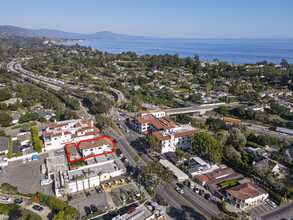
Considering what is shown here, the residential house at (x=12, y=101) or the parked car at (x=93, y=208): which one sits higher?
the residential house at (x=12, y=101)

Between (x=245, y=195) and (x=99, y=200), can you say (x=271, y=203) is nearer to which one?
(x=245, y=195)

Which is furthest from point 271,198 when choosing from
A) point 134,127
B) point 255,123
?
point 255,123

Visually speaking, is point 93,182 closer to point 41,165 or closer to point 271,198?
point 41,165

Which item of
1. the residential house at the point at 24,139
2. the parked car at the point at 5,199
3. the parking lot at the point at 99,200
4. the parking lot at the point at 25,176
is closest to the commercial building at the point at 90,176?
the parking lot at the point at 99,200

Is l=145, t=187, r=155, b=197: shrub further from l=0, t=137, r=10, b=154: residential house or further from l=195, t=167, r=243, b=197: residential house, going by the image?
l=0, t=137, r=10, b=154: residential house

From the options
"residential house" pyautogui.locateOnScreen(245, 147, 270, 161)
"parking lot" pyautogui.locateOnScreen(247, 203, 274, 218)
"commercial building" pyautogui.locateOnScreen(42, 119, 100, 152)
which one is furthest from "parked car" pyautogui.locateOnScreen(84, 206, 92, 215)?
"residential house" pyautogui.locateOnScreen(245, 147, 270, 161)

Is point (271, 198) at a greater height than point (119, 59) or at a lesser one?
lesser

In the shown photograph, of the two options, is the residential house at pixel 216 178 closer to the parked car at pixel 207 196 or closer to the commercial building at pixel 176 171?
the parked car at pixel 207 196
